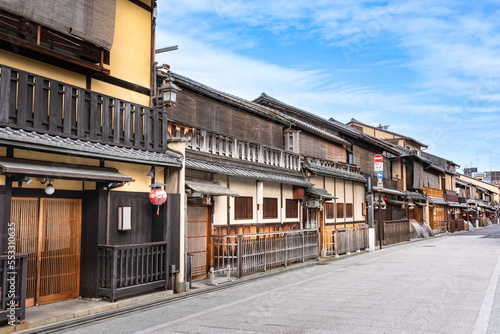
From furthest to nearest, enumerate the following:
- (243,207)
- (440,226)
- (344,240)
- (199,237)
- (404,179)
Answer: (440,226) → (404,179) → (344,240) → (243,207) → (199,237)

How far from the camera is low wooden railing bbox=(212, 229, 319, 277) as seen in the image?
48.6ft

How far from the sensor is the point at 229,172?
51.0 feet

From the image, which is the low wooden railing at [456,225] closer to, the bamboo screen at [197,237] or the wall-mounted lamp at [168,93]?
the bamboo screen at [197,237]

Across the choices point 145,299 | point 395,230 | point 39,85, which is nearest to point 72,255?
point 145,299

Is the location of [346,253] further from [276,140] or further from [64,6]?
[64,6]

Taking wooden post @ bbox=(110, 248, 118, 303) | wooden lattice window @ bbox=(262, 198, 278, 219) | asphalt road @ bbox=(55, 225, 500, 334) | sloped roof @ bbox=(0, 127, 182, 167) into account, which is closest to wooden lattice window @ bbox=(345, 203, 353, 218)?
wooden lattice window @ bbox=(262, 198, 278, 219)

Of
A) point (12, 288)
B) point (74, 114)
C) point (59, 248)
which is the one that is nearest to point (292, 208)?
point (59, 248)

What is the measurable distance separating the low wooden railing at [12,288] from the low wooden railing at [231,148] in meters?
6.66

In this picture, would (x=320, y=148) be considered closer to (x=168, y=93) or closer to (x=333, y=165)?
(x=333, y=165)

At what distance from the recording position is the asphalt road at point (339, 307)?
8.13 meters

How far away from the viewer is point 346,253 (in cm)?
2381

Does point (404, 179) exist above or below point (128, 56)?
below

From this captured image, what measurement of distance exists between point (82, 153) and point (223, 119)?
940 centimetres

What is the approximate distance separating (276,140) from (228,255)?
921 cm
